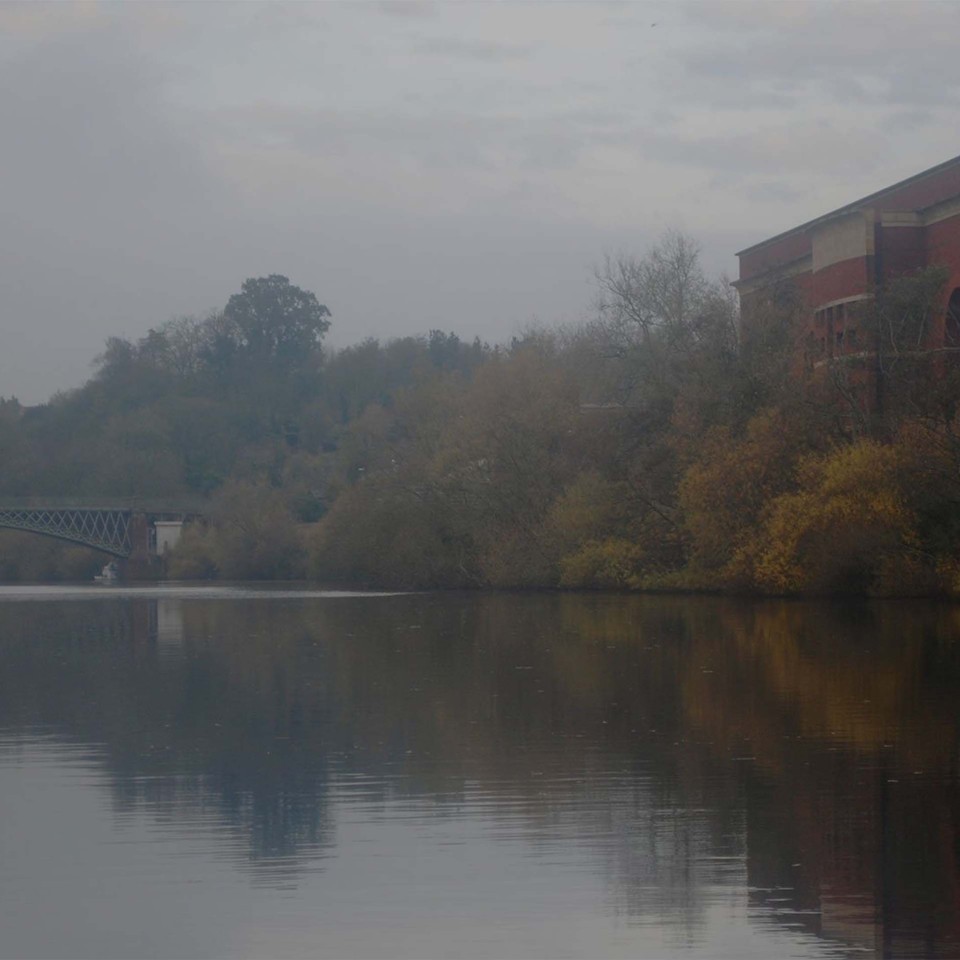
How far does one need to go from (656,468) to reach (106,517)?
61908 mm

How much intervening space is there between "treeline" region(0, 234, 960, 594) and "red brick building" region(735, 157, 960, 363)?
0.64m

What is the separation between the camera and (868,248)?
54875 millimetres

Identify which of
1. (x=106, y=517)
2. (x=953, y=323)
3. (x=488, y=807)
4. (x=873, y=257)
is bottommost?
(x=488, y=807)

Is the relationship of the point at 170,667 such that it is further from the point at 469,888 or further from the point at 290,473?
the point at 290,473

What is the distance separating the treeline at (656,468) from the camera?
45031mm

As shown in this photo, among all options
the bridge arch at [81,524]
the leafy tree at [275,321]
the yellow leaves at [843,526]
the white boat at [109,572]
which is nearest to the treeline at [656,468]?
the yellow leaves at [843,526]

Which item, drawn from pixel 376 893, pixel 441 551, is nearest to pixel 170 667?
pixel 376 893

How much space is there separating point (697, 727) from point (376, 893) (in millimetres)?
7169

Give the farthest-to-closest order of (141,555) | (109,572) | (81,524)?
(109,572) → (81,524) → (141,555)

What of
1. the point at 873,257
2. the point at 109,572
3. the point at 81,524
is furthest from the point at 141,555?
the point at 873,257

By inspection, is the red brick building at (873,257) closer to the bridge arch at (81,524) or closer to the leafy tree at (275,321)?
the bridge arch at (81,524)

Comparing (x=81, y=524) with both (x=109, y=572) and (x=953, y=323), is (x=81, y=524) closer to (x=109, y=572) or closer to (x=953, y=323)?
(x=109, y=572)

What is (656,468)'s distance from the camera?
188ft

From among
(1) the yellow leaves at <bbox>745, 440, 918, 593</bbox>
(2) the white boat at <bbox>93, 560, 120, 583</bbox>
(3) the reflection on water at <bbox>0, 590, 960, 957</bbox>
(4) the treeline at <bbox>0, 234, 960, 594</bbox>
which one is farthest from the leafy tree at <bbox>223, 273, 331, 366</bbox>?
(3) the reflection on water at <bbox>0, 590, 960, 957</bbox>
